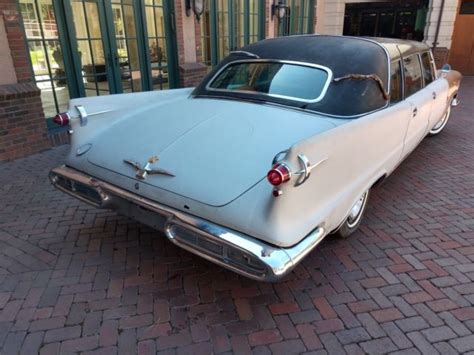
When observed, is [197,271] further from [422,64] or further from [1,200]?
[422,64]

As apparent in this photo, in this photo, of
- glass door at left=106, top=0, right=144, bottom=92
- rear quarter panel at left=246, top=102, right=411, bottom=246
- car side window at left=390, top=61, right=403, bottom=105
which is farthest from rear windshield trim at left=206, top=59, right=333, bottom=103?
glass door at left=106, top=0, right=144, bottom=92

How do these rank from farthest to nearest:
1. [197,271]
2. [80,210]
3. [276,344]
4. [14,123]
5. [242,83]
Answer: [14,123] < [80,210] < [242,83] < [197,271] < [276,344]

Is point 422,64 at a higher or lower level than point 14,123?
higher

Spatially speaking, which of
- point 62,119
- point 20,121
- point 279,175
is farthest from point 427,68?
point 20,121

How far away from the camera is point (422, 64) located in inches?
168

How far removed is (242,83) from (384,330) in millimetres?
2264

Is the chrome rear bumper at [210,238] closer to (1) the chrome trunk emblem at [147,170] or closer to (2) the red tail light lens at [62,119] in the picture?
(1) the chrome trunk emblem at [147,170]

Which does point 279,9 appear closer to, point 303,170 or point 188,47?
point 188,47

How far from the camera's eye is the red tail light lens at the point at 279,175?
171 cm

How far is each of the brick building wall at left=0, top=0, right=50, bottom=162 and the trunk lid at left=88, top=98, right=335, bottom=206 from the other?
102 inches

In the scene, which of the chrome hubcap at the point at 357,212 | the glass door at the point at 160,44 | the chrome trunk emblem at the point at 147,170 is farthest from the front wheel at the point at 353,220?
the glass door at the point at 160,44

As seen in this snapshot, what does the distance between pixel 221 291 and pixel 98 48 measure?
4.81 meters

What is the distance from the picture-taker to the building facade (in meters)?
4.61

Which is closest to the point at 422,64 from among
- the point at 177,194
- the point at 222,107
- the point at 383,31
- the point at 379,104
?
the point at 379,104
